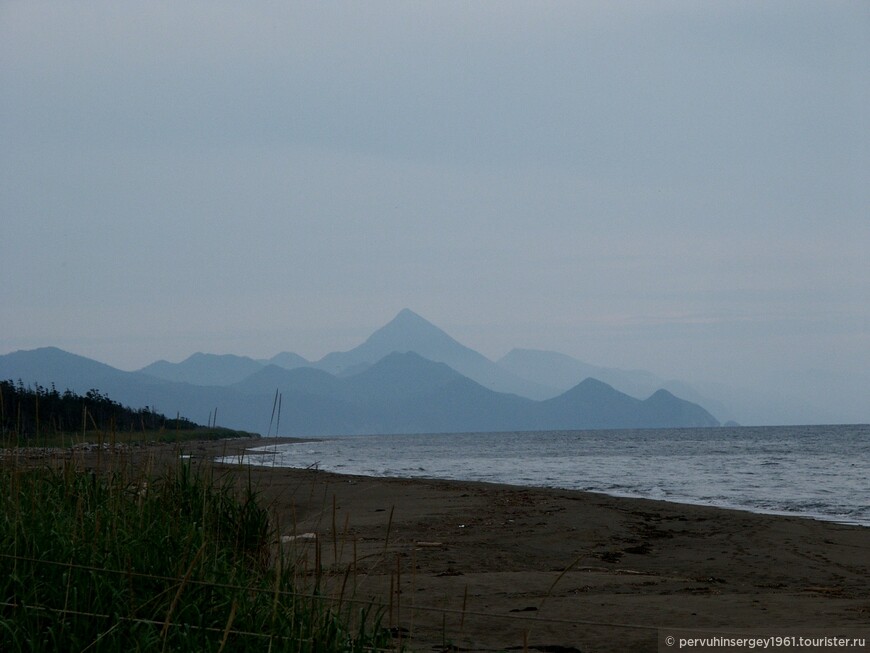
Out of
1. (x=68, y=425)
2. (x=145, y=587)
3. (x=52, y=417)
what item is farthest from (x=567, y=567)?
(x=68, y=425)

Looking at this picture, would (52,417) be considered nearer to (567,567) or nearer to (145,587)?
(145,587)

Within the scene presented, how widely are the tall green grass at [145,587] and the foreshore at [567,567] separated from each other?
0.79ft

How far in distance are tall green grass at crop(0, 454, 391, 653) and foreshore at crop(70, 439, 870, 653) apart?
0.79ft

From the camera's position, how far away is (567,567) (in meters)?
3.97

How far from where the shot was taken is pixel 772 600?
6227 millimetres

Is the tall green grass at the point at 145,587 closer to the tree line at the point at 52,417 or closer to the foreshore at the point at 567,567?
the foreshore at the point at 567,567

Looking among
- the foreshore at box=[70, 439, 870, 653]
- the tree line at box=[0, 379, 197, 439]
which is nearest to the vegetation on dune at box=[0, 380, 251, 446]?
the tree line at box=[0, 379, 197, 439]

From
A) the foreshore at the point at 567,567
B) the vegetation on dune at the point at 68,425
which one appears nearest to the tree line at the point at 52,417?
the vegetation on dune at the point at 68,425

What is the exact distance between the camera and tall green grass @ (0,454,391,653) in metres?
3.52

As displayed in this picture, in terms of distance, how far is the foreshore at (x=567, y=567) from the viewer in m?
4.91

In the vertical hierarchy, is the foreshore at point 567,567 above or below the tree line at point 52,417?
below

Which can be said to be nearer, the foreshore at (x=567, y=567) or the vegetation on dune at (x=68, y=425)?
the foreshore at (x=567, y=567)

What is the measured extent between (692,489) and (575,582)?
14605 mm

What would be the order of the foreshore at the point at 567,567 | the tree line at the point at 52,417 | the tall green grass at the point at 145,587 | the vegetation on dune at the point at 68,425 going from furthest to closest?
the tree line at the point at 52,417, the vegetation on dune at the point at 68,425, the foreshore at the point at 567,567, the tall green grass at the point at 145,587
